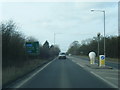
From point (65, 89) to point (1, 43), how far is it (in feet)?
35.1

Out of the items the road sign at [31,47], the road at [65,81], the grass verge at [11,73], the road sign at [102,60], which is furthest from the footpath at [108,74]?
the road sign at [31,47]

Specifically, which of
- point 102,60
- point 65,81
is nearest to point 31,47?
point 102,60

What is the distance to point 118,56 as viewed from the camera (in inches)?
3292

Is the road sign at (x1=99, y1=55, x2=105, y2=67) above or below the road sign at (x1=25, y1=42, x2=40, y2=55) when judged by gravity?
below

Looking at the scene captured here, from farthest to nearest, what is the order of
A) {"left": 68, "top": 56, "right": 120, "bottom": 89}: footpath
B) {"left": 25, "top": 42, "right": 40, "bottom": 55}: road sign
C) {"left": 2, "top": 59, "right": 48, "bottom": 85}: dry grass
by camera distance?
1. {"left": 25, "top": 42, "right": 40, "bottom": 55}: road sign
2. {"left": 2, "top": 59, "right": 48, "bottom": 85}: dry grass
3. {"left": 68, "top": 56, "right": 120, "bottom": 89}: footpath

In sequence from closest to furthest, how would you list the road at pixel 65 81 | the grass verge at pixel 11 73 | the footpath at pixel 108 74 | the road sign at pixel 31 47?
the road at pixel 65 81 < the grass verge at pixel 11 73 < the footpath at pixel 108 74 < the road sign at pixel 31 47

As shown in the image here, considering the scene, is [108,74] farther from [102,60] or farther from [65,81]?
[102,60]

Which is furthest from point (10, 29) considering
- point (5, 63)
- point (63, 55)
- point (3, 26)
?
point (63, 55)

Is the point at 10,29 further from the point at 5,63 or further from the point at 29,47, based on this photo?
the point at 29,47

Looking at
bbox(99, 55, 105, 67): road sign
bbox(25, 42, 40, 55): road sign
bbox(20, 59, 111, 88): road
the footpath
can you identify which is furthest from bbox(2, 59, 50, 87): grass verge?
bbox(25, 42, 40, 55): road sign

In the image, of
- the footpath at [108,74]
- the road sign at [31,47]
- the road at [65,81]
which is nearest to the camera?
the road at [65,81]

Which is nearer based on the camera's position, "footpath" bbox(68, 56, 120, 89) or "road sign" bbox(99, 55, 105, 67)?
"footpath" bbox(68, 56, 120, 89)

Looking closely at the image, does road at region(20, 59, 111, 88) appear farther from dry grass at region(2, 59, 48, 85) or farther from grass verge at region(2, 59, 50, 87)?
dry grass at region(2, 59, 48, 85)

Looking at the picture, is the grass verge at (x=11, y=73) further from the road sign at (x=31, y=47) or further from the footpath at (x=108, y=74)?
the road sign at (x=31, y=47)
